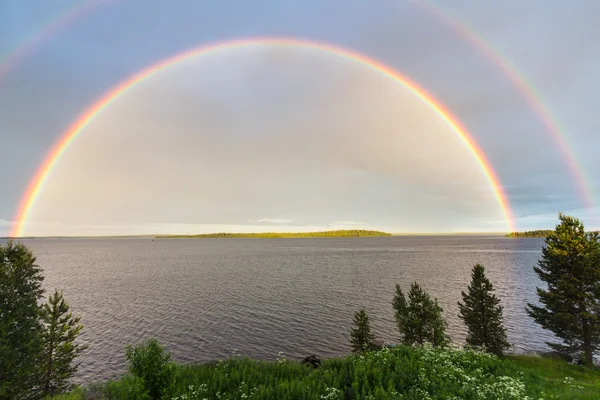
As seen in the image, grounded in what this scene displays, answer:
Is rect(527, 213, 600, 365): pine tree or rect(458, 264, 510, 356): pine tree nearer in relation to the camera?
rect(527, 213, 600, 365): pine tree

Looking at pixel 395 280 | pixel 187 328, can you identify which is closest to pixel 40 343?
pixel 187 328

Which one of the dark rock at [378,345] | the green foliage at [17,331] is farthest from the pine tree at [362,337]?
the green foliage at [17,331]

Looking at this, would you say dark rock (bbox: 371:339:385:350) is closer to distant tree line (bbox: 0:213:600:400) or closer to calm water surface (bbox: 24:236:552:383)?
distant tree line (bbox: 0:213:600:400)

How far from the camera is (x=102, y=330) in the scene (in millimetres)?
51031

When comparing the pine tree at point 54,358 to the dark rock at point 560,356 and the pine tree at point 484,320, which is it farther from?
the dark rock at point 560,356

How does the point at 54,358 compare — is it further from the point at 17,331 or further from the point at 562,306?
the point at 562,306

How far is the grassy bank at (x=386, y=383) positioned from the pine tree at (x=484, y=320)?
12870mm

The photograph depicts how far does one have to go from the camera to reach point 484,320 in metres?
36.8

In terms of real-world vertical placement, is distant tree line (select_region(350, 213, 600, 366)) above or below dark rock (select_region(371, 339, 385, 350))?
above

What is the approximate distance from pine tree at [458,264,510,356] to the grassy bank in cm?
1287

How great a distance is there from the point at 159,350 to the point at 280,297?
2295 inches

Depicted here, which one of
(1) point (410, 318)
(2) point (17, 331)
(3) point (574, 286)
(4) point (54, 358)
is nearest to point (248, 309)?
(4) point (54, 358)

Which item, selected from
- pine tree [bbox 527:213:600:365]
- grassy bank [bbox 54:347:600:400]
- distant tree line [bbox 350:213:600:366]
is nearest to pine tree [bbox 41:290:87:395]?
grassy bank [bbox 54:347:600:400]

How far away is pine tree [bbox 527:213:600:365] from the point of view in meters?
30.9
